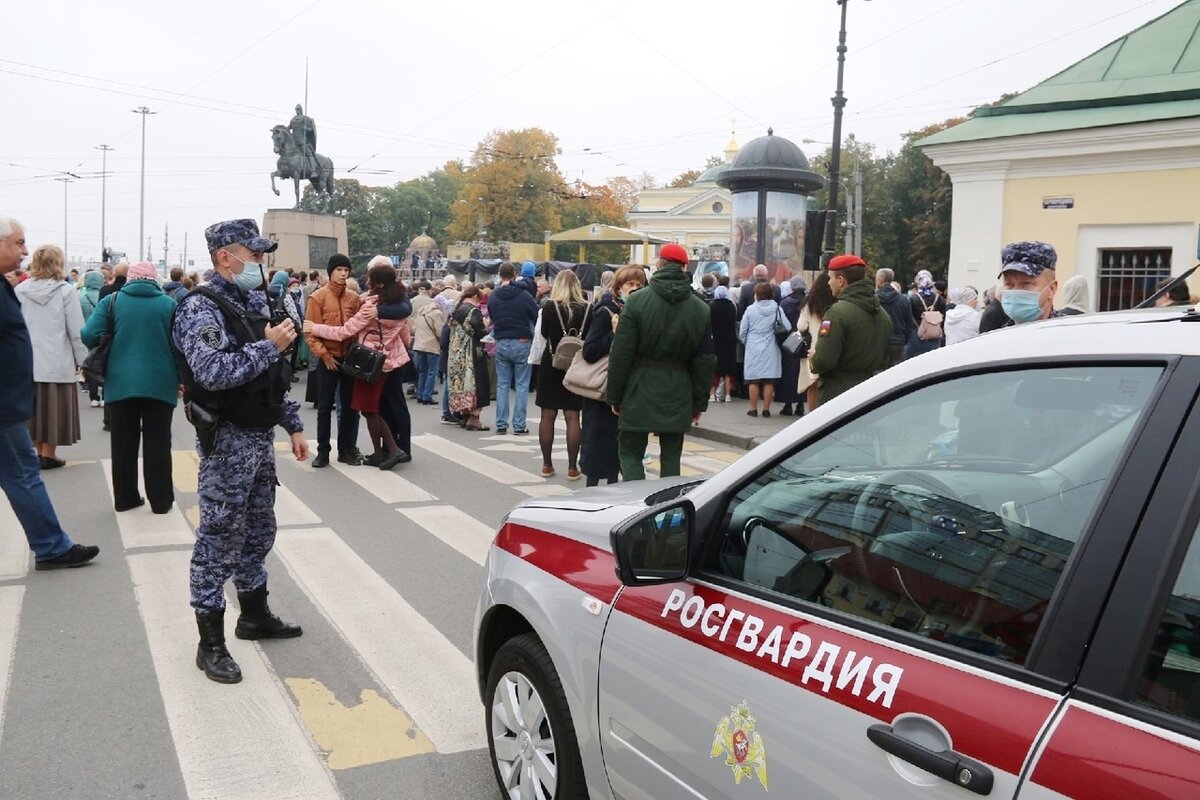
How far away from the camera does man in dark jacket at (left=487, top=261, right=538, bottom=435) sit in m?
11.6

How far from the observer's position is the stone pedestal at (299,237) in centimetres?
3369

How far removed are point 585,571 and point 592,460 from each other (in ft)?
17.1

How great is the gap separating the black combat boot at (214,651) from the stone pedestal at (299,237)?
29.6 metres

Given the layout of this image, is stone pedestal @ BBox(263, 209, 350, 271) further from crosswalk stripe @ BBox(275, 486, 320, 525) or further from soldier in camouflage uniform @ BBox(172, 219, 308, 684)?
soldier in camouflage uniform @ BBox(172, 219, 308, 684)

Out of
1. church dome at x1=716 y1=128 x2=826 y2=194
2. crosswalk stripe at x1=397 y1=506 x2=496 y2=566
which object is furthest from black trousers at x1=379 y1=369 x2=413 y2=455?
church dome at x1=716 y1=128 x2=826 y2=194

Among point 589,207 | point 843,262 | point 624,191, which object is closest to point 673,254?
point 843,262

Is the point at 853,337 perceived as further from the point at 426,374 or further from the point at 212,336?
the point at 426,374

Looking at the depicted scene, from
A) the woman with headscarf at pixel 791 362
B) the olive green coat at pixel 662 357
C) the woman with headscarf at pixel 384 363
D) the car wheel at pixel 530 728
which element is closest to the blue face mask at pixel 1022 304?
the olive green coat at pixel 662 357

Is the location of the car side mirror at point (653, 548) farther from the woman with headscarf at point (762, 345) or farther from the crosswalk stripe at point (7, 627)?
the woman with headscarf at point (762, 345)

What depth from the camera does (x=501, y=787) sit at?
340 cm

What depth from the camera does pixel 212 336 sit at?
4.52 metres

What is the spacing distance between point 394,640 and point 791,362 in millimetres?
9754

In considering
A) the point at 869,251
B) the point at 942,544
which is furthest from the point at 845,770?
the point at 869,251

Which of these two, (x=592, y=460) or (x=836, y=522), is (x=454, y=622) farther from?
(x=836, y=522)
